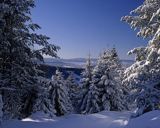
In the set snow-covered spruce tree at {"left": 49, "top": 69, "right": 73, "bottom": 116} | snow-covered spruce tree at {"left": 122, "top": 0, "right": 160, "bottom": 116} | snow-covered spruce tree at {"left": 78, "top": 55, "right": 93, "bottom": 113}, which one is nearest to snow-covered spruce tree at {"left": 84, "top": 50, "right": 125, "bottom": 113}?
snow-covered spruce tree at {"left": 78, "top": 55, "right": 93, "bottom": 113}

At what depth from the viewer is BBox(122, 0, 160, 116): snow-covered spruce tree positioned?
54.9ft

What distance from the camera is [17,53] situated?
17984mm

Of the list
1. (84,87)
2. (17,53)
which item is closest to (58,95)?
(84,87)

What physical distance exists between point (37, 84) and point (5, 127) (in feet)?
10.00

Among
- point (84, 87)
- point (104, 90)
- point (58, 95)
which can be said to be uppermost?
point (84, 87)

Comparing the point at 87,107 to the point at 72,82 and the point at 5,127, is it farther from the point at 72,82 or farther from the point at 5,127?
the point at 5,127

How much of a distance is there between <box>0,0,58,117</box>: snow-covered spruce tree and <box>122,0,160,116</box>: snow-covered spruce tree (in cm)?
500

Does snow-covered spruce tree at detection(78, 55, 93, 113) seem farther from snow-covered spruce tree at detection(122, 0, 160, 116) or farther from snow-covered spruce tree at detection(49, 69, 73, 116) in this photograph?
snow-covered spruce tree at detection(122, 0, 160, 116)

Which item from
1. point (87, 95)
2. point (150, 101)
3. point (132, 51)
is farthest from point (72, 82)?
point (150, 101)

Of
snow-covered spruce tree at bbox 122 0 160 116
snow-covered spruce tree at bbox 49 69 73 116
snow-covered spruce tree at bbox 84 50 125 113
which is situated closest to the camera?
snow-covered spruce tree at bbox 122 0 160 116

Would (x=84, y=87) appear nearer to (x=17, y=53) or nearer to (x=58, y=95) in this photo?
(x=58, y=95)

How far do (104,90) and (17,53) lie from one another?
23339mm

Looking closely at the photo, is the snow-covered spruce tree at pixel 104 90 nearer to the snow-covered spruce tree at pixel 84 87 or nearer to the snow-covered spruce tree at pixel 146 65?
the snow-covered spruce tree at pixel 84 87

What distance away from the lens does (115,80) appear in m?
39.7
